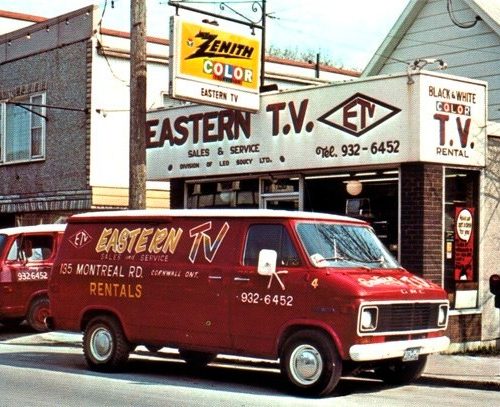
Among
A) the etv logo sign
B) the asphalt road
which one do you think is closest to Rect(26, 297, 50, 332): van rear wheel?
the asphalt road

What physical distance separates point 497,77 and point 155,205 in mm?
9340

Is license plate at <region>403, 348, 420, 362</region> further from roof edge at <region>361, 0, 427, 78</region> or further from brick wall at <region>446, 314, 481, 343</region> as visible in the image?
roof edge at <region>361, 0, 427, 78</region>

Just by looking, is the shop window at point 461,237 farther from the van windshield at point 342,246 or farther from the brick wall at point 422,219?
the van windshield at point 342,246

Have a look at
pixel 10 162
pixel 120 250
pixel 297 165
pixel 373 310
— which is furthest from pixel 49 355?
pixel 10 162

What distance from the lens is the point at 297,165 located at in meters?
17.0

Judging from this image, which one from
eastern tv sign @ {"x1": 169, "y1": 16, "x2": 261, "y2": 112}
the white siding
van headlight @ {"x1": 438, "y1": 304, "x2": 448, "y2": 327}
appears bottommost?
van headlight @ {"x1": 438, "y1": 304, "x2": 448, "y2": 327}

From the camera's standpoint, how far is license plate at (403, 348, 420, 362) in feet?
37.7

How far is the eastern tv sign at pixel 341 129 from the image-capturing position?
15.4 metres

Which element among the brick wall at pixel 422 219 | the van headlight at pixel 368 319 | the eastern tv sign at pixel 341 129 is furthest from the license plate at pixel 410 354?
the eastern tv sign at pixel 341 129

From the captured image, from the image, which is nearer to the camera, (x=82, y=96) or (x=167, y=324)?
(x=167, y=324)

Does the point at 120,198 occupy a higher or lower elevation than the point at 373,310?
higher

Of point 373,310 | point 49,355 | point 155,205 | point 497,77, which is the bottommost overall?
point 49,355

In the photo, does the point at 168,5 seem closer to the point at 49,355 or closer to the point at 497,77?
the point at 49,355

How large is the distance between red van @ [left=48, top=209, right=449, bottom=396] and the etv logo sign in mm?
3485
